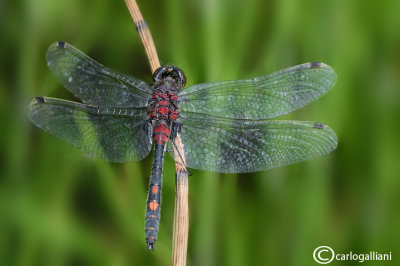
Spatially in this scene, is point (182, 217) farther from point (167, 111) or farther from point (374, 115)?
point (374, 115)

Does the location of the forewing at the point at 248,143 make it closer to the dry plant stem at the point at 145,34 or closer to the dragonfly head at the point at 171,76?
the dragonfly head at the point at 171,76

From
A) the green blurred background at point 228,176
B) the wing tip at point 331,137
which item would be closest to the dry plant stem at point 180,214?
the green blurred background at point 228,176

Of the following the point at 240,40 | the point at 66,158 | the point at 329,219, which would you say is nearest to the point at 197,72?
the point at 240,40

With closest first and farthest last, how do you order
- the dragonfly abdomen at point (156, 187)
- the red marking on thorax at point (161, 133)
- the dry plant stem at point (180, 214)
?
the dry plant stem at point (180, 214), the dragonfly abdomen at point (156, 187), the red marking on thorax at point (161, 133)

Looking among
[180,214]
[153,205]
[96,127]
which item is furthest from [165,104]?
[180,214]

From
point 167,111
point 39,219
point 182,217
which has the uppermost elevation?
point 167,111

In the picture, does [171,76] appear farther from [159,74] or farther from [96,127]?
[96,127]
